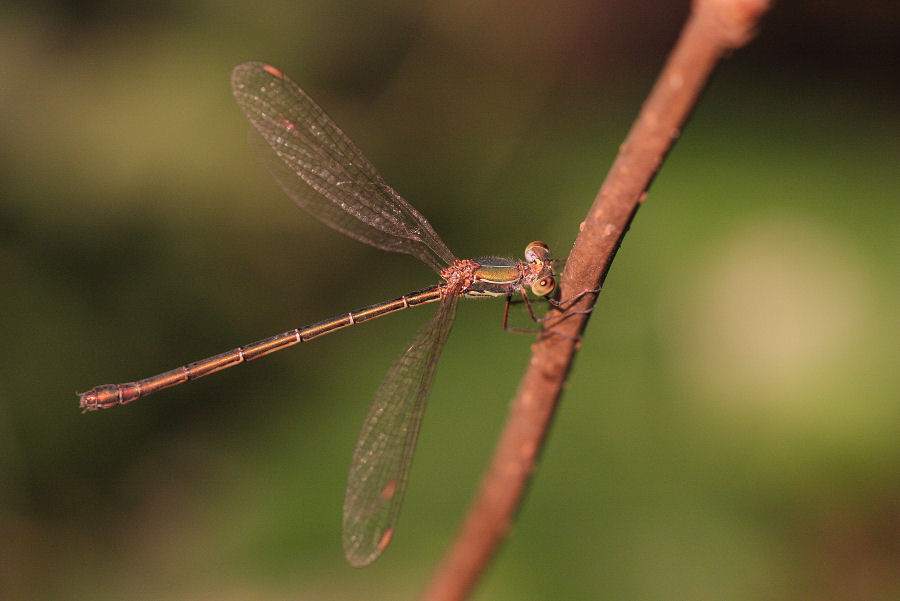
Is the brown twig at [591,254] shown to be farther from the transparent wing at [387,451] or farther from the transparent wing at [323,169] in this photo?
the transparent wing at [323,169]

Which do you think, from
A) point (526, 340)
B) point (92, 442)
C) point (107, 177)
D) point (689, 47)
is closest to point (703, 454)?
point (526, 340)

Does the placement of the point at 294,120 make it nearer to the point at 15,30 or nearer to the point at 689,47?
the point at 15,30

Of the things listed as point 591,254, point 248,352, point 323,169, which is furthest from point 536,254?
point 248,352

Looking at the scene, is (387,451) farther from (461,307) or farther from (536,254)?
(461,307)

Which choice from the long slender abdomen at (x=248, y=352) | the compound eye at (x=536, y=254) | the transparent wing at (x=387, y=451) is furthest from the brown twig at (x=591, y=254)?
the long slender abdomen at (x=248, y=352)

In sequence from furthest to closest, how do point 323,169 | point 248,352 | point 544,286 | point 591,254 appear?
point 248,352, point 323,169, point 544,286, point 591,254

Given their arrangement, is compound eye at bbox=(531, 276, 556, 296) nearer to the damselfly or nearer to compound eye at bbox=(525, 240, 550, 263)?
the damselfly
